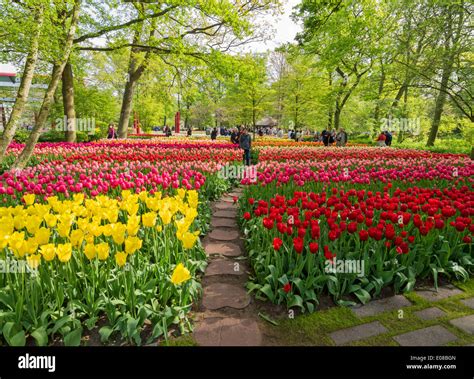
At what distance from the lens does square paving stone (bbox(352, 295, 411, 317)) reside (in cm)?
289

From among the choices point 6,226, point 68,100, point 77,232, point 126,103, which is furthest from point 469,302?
point 126,103

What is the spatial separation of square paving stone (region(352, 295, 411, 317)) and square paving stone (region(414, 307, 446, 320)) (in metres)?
0.15

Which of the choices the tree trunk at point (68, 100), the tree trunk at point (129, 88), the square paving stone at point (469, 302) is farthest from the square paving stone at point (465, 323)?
the tree trunk at point (129, 88)

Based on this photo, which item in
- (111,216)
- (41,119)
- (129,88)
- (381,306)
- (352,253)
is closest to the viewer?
(111,216)

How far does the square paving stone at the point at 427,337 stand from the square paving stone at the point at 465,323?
16 centimetres

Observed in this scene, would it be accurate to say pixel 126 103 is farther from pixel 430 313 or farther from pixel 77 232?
pixel 430 313

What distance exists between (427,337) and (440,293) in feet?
3.13

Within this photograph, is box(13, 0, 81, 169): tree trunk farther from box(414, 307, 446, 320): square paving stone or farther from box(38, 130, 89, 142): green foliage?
box(38, 130, 89, 142): green foliage

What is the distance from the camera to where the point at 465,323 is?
2715mm

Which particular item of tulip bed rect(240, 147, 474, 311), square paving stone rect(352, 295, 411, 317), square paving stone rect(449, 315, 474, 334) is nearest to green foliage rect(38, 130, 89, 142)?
tulip bed rect(240, 147, 474, 311)

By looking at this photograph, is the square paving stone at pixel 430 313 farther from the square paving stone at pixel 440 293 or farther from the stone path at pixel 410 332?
the square paving stone at pixel 440 293

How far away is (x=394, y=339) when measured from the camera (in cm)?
249
